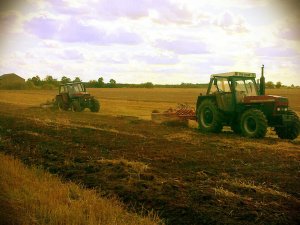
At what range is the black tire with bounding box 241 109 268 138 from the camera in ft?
38.8

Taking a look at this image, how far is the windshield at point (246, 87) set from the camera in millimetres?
13039

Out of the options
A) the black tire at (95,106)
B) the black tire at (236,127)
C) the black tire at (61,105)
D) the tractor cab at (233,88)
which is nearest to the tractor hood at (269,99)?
the tractor cab at (233,88)

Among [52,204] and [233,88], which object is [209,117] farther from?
[52,204]

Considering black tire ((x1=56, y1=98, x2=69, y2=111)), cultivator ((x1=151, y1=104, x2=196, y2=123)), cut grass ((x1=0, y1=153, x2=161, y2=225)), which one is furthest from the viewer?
black tire ((x1=56, y1=98, x2=69, y2=111))

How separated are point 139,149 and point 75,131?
404cm

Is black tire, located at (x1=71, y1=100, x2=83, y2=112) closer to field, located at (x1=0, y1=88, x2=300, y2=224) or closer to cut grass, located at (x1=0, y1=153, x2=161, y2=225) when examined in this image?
field, located at (x1=0, y1=88, x2=300, y2=224)

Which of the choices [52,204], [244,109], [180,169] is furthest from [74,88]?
[52,204]

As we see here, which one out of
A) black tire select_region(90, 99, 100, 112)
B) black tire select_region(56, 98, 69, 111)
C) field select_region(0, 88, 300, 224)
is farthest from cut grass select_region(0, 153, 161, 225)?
black tire select_region(56, 98, 69, 111)

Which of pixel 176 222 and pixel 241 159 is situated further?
pixel 241 159

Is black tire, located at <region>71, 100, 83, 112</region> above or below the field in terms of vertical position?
above

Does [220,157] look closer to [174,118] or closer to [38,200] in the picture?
[38,200]

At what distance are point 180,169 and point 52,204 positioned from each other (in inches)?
120

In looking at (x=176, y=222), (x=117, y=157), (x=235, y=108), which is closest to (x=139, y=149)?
(x=117, y=157)

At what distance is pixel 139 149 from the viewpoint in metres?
10.1
